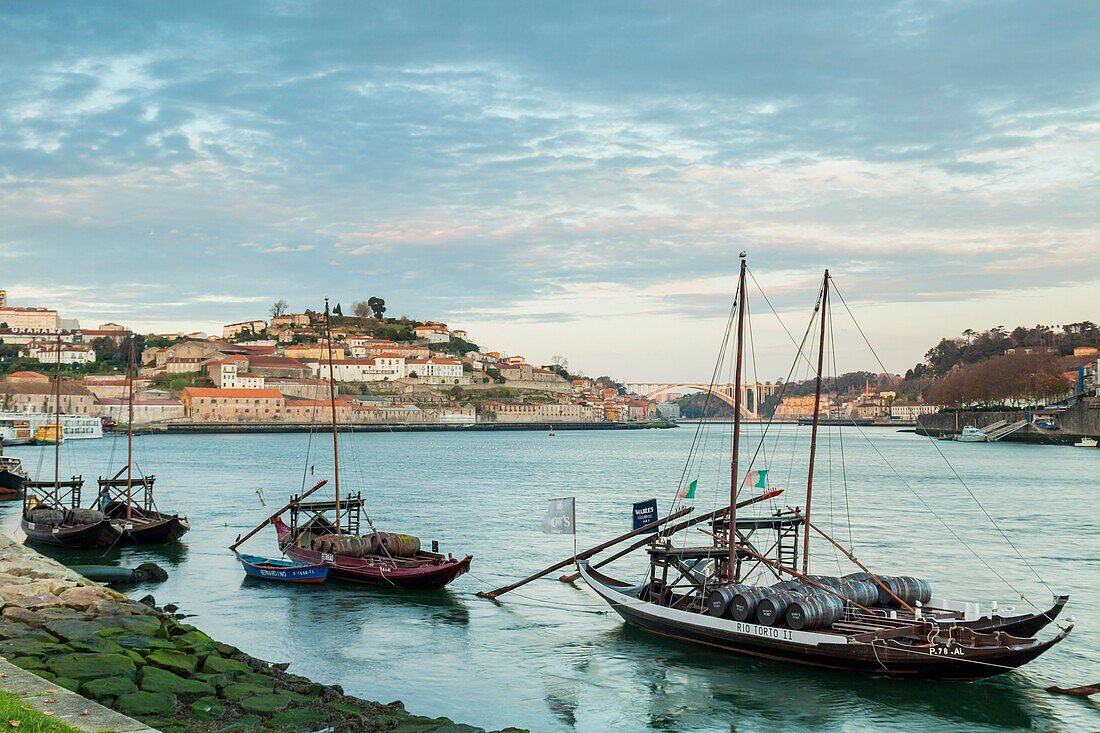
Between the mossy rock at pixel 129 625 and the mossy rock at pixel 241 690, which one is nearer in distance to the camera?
the mossy rock at pixel 241 690

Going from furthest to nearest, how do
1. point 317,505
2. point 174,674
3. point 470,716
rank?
point 317,505 < point 470,716 < point 174,674

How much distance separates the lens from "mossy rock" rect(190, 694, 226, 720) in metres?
12.7

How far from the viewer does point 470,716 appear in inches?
614

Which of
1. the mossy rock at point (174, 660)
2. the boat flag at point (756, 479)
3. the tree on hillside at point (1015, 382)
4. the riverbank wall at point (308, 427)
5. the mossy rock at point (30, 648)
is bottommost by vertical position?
the riverbank wall at point (308, 427)

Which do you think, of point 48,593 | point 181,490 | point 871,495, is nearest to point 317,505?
point 48,593

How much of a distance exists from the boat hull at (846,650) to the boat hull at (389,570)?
652cm

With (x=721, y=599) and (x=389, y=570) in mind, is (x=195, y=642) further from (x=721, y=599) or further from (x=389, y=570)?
(x=721, y=599)

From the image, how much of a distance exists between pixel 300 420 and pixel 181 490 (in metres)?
119

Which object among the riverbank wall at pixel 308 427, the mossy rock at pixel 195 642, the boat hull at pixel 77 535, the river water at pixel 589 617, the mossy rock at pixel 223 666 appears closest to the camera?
the mossy rock at pixel 223 666

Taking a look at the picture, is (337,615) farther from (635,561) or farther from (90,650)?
(635,561)

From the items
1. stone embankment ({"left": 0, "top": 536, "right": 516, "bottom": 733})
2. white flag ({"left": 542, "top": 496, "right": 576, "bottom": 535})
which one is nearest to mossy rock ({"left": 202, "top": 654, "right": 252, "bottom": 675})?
stone embankment ({"left": 0, "top": 536, "right": 516, "bottom": 733})

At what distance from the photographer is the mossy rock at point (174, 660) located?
47.6 ft

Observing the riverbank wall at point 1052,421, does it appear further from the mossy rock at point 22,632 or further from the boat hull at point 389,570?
the mossy rock at point 22,632

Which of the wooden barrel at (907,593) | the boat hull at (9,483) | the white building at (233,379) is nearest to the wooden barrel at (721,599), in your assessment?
the wooden barrel at (907,593)
